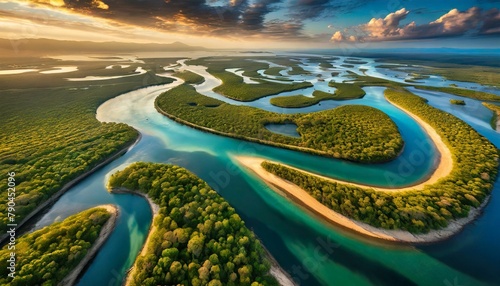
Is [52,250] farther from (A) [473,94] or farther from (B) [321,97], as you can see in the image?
(A) [473,94]

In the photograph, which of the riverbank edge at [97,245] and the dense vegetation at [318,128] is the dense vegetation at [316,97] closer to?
the dense vegetation at [318,128]

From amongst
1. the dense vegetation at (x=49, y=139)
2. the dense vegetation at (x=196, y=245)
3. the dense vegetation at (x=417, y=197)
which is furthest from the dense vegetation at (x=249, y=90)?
the dense vegetation at (x=196, y=245)

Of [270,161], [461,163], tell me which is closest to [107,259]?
[270,161]

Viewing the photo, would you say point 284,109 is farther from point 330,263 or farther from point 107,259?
point 107,259

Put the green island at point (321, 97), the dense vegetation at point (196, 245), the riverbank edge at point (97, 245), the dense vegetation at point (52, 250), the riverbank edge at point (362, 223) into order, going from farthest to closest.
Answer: the green island at point (321, 97) → the riverbank edge at point (362, 223) → the riverbank edge at point (97, 245) → the dense vegetation at point (196, 245) → the dense vegetation at point (52, 250)

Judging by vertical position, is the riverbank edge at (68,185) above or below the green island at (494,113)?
below

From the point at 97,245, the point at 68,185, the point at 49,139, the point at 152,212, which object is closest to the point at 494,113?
the point at 152,212

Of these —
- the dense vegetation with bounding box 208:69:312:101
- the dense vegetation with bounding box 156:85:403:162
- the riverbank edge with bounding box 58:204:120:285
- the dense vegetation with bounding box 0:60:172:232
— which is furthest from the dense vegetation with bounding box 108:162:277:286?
the dense vegetation with bounding box 208:69:312:101
